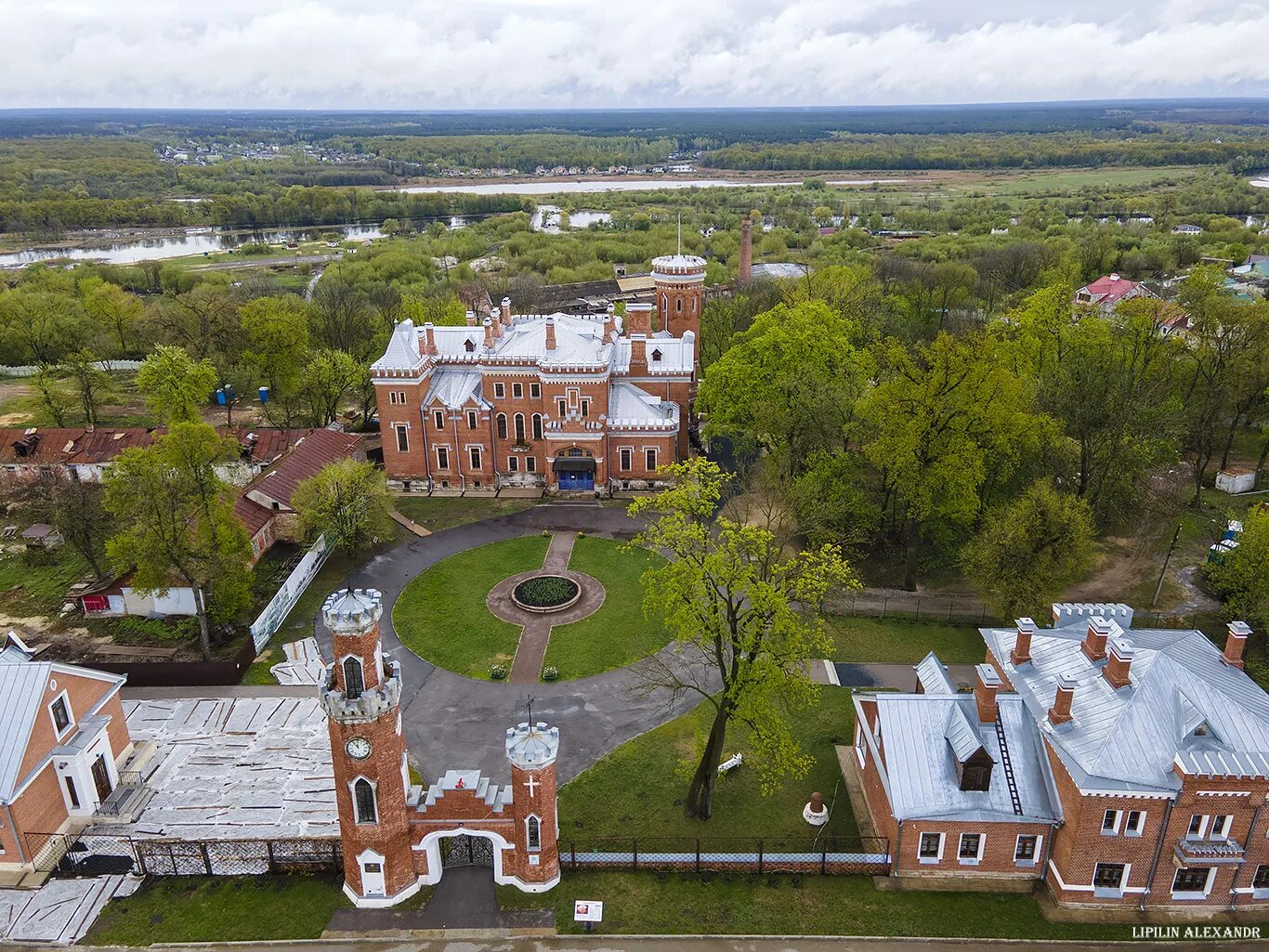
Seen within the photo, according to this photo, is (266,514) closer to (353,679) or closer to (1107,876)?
(353,679)

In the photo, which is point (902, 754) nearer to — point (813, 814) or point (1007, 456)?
point (813, 814)

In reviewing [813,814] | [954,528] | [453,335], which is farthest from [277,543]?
[954,528]

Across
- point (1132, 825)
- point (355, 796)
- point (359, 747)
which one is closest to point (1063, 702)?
point (1132, 825)

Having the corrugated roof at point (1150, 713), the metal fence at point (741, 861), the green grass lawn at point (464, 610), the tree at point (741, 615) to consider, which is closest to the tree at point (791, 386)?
the green grass lawn at point (464, 610)

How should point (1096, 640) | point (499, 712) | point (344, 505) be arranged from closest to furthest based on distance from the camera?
point (1096, 640) < point (499, 712) < point (344, 505)

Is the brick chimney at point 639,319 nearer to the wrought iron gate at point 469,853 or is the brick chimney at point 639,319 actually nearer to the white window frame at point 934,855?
the wrought iron gate at point 469,853

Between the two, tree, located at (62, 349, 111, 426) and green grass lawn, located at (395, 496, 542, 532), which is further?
tree, located at (62, 349, 111, 426)

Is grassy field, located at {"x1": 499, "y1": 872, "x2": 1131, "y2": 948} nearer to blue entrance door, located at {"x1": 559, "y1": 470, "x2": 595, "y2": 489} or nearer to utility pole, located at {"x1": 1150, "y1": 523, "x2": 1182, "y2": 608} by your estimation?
utility pole, located at {"x1": 1150, "y1": 523, "x2": 1182, "y2": 608}

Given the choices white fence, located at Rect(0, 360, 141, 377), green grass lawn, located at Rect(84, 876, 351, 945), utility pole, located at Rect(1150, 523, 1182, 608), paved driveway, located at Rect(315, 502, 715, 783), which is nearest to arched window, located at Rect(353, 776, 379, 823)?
green grass lawn, located at Rect(84, 876, 351, 945)
